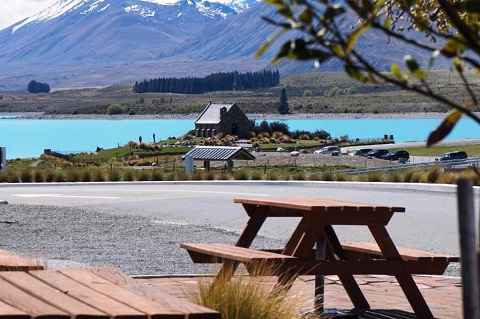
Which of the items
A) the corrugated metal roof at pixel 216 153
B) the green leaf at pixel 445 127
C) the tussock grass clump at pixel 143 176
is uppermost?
the corrugated metal roof at pixel 216 153

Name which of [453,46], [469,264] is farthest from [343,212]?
[453,46]

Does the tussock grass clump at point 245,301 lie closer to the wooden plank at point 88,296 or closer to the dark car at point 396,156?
the wooden plank at point 88,296

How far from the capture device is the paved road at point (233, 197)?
12969 mm

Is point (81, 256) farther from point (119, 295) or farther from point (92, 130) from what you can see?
point (92, 130)

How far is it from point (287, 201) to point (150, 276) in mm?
1893

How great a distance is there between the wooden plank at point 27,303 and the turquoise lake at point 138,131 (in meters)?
100

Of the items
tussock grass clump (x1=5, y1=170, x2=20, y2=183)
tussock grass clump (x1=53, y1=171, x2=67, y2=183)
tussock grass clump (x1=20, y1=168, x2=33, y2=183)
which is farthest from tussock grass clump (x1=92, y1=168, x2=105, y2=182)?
tussock grass clump (x1=5, y1=170, x2=20, y2=183)

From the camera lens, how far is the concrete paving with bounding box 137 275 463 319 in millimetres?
6285

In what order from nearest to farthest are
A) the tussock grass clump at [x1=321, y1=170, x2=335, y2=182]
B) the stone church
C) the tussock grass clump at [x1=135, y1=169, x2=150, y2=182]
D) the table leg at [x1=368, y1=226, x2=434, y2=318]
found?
1. the table leg at [x1=368, y1=226, x2=434, y2=318]
2. the tussock grass clump at [x1=321, y1=170, x2=335, y2=182]
3. the tussock grass clump at [x1=135, y1=169, x2=150, y2=182]
4. the stone church

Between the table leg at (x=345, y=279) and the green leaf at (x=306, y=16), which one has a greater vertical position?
the green leaf at (x=306, y=16)

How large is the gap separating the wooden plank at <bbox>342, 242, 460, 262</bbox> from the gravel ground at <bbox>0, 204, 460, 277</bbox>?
2171 millimetres

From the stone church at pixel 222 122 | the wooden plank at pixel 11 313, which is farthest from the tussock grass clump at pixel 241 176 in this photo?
the stone church at pixel 222 122

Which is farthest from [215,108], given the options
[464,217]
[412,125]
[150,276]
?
[464,217]

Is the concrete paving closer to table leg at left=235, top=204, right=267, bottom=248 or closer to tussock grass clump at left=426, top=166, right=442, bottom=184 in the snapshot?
table leg at left=235, top=204, right=267, bottom=248
